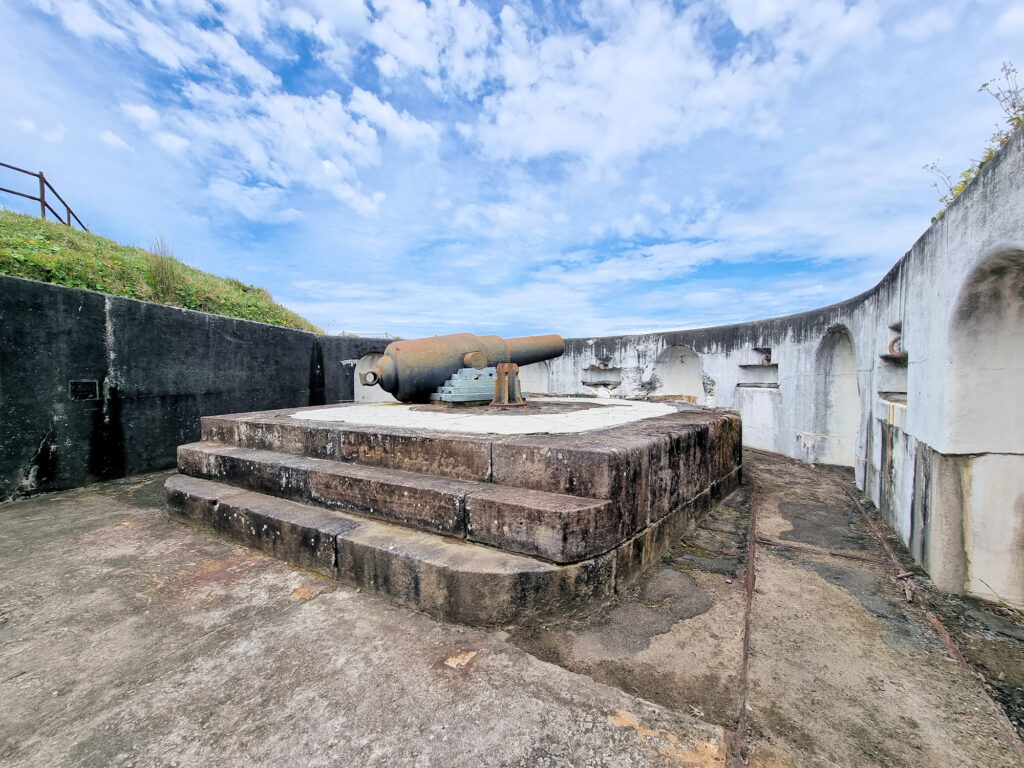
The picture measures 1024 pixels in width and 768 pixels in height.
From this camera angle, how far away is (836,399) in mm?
5895

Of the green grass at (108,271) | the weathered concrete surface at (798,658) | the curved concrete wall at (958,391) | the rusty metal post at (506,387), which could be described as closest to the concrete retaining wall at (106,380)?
the green grass at (108,271)

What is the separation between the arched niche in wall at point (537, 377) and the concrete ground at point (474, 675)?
8040 mm

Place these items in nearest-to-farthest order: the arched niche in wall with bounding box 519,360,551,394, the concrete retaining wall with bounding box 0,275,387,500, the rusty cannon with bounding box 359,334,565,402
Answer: the concrete retaining wall with bounding box 0,275,387,500
the rusty cannon with bounding box 359,334,565,402
the arched niche in wall with bounding box 519,360,551,394

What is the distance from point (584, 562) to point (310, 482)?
204cm

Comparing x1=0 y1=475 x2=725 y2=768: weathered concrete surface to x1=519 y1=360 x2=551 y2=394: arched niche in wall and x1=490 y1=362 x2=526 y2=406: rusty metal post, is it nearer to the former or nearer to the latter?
x1=490 y1=362 x2=526 y2=406: rusty metal post

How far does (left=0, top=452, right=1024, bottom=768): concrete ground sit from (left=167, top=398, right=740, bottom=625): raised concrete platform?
5.9 inches

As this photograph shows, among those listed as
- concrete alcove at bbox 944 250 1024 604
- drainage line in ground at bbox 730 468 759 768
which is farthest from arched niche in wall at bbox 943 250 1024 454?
drainage line in ground at bbox 730 468 759 768

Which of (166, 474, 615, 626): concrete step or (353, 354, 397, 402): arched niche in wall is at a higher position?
(353, 354, 397, 402): arched niche in wall

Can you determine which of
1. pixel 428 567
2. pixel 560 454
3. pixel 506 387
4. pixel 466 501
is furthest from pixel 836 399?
pixel 428 567

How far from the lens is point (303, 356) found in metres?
7.50

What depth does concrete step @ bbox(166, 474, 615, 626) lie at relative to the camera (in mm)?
Answer: 2096

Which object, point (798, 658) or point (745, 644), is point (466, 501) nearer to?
point (745, 644)

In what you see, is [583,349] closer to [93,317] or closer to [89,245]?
[93,317]

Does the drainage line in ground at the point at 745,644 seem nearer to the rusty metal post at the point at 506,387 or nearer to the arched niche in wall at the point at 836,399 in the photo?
the rusty metal post at the point at 506,387
